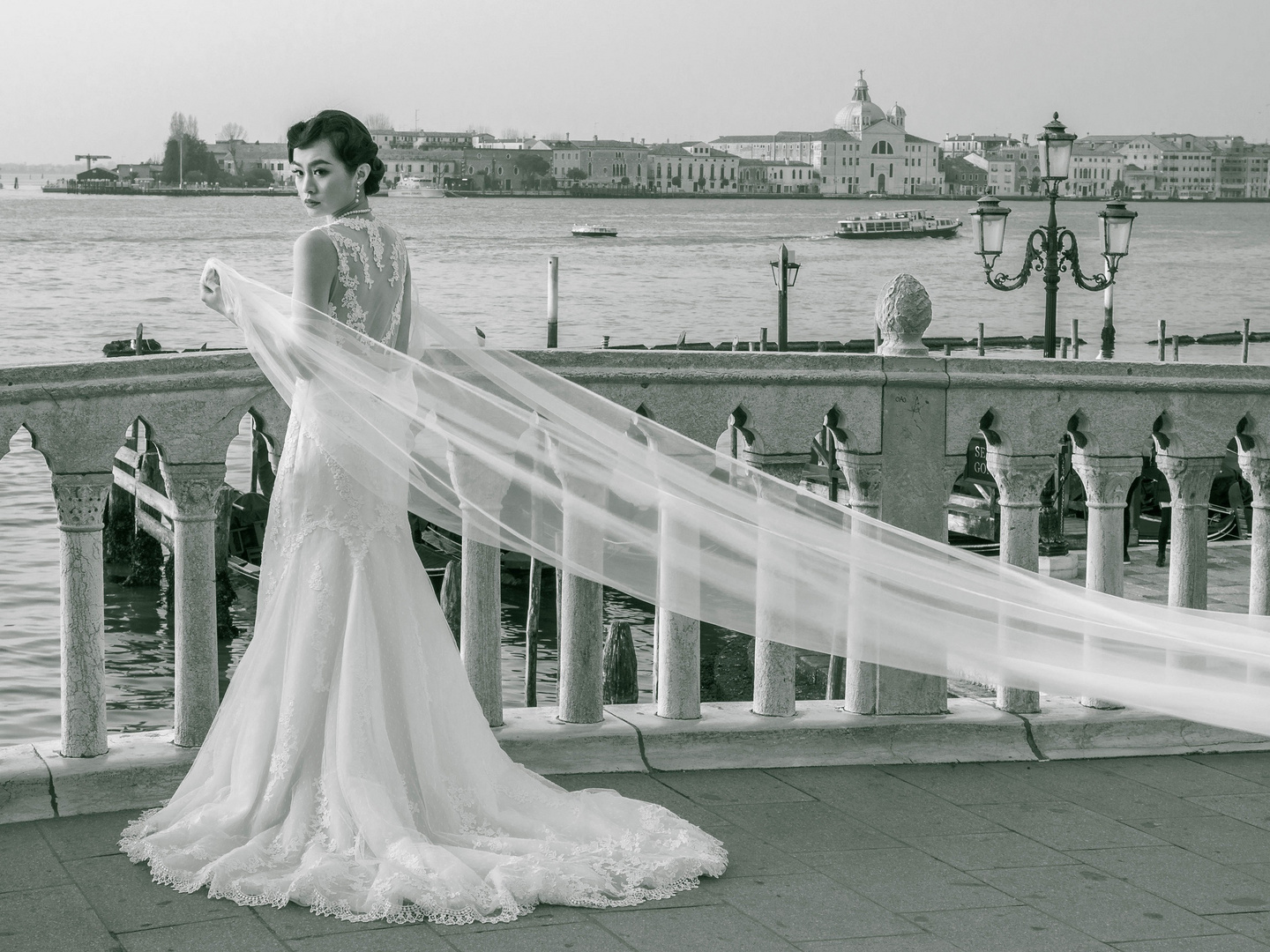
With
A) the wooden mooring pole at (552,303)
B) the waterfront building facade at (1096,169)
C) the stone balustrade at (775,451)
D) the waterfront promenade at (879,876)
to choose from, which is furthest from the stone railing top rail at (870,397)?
the waterfront building facade at (1096,169)

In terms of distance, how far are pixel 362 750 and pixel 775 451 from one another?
147cm

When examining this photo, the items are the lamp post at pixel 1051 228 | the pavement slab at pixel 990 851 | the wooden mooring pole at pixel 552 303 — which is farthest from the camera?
the wooden mooring pole at pixel 552 303

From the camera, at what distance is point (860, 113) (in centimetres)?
18562

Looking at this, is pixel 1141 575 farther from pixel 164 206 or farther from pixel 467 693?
pixel 164 206

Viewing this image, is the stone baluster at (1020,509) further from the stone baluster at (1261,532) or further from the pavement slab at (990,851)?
the pavement slab at (990,851)

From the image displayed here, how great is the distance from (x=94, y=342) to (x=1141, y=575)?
4165 cm

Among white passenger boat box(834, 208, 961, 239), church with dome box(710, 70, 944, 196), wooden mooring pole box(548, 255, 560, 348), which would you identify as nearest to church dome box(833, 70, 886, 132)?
church with dome box(710, 70, 944, 196)

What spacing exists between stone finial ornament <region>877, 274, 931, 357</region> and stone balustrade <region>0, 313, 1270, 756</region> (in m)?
0.03

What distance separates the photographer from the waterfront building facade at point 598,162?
180 metres

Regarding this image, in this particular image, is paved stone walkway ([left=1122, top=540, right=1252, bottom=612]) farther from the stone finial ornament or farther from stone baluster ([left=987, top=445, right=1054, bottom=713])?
the stone finial ornament

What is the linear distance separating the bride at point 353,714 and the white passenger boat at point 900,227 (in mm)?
113745

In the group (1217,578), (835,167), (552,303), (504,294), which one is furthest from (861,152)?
(1217,578)

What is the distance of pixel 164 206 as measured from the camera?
15062cm

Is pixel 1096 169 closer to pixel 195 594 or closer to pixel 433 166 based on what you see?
pixel 433 166
